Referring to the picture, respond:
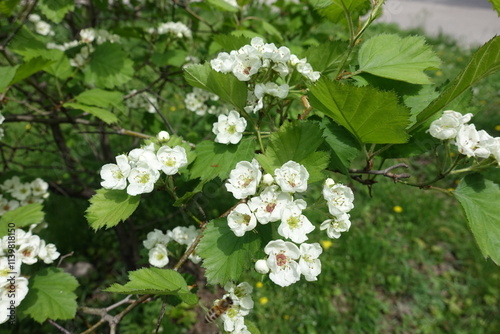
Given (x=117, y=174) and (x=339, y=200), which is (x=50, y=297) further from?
(x=339, y=200)

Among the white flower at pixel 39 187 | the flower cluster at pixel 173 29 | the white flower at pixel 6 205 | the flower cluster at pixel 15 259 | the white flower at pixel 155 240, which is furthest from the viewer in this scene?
the flower cluster at pixel 173 29

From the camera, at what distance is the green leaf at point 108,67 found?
1898 mm

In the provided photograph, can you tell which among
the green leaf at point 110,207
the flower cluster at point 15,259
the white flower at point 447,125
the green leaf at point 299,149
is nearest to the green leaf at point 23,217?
the flower cluster at point 15,259

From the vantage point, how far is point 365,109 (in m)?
0.92

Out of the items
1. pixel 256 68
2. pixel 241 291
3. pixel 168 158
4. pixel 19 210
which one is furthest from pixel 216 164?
pixel 19 210

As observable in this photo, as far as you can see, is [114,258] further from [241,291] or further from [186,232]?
[241,291]

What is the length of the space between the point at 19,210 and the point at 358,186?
325cm

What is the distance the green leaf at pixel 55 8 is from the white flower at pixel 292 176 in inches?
61.9

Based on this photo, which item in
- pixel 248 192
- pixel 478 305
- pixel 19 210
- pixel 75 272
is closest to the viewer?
pixel 248 192

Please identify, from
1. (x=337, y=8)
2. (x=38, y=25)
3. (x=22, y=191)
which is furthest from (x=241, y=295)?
(x=38, y=25)

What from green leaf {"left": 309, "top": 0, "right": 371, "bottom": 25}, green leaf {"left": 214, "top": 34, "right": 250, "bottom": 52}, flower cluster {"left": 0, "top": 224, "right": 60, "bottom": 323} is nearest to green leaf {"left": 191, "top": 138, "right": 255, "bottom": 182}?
green leaf {"left": 214, "top": 34, "right": 250, "bottom": 52}

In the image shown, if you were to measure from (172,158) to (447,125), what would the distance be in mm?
806

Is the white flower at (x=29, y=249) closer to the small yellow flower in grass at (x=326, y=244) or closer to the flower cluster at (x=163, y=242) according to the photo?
the flower cluster at (x=163, y=242)

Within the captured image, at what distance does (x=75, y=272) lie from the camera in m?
3.01
